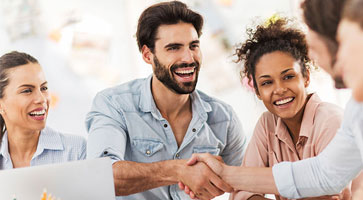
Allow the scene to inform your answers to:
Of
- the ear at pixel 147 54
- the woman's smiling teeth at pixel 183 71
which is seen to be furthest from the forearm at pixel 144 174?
the ear at pixel 147 54

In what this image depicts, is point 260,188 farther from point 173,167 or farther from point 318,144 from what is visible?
point 173,167

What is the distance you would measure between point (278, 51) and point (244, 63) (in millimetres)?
198

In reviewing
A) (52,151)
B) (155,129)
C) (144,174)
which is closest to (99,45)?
(52,151)

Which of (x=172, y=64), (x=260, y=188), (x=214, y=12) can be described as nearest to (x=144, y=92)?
(x=172, y=64)

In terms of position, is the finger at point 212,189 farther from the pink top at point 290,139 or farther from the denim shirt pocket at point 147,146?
the denim shirt pocket at point 147,146

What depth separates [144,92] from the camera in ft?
6.74

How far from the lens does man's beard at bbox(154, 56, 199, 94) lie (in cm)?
205

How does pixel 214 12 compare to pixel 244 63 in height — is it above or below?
above

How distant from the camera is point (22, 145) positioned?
84.6 inches

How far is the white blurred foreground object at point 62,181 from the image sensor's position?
1041 millimetres

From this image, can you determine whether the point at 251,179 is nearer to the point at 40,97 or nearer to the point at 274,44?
the point at 274,44

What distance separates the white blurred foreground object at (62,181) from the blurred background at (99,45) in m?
1.84

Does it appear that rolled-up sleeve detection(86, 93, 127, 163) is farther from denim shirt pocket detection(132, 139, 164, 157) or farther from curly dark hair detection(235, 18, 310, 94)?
curly dark hair detection(235, 18, 310, 94)

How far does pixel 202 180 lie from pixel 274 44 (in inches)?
24.2
